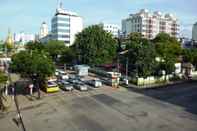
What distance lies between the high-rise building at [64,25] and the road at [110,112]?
298 feet

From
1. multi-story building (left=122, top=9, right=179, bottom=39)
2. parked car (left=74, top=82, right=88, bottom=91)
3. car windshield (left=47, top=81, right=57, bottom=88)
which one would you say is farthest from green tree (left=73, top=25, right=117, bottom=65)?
multi-story building (left=122, top=9, right=179, bottom=39)

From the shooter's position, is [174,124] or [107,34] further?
[107,34]

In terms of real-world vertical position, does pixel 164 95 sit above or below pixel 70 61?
below

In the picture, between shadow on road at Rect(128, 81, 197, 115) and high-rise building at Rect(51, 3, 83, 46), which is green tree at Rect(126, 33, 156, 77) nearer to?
shadow on road at Rect(128, 81, 197, 115)

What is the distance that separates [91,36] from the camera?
5934 cm

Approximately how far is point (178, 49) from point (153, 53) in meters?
26.2

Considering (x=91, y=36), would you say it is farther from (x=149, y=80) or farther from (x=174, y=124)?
(x=174, y=124)

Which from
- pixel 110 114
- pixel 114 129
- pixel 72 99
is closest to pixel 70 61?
pixel 72 99

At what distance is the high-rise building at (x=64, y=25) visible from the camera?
12300cm

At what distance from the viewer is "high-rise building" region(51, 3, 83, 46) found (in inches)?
4843

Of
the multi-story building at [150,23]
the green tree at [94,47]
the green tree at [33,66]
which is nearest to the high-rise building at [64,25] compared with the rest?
the multi-story building at [150,23]

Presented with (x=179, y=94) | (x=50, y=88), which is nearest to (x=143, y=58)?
(x=179, y=94)

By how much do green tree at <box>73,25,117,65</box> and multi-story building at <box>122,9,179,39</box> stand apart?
82.9 meters

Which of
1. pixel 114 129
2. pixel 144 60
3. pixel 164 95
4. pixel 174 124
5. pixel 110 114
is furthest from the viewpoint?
pixel 144 60
